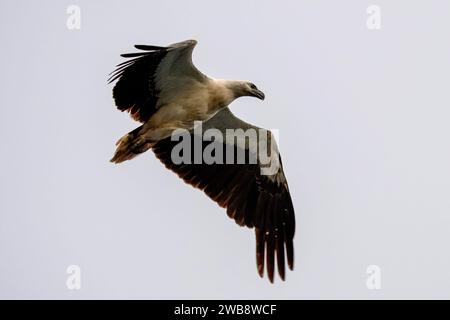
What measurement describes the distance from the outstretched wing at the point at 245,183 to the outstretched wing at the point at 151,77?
0.81m

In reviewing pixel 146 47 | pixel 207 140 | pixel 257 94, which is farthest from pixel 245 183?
pixel 146 47

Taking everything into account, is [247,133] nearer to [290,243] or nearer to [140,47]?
[290,243]

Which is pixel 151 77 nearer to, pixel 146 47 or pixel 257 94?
pixel 146 47

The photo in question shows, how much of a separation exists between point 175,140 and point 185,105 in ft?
2.80

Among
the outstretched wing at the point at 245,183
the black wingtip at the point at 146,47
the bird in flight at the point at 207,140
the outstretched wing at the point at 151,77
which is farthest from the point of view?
the outstretched wing at the point at 245,183

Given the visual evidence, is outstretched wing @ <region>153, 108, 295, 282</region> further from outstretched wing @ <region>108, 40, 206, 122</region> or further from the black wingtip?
the black wingtip

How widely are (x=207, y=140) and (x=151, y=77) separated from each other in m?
1.76

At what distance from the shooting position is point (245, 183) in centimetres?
1248

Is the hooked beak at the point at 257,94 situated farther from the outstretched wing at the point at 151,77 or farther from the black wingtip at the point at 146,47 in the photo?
the black wingtip at the point at 146,47

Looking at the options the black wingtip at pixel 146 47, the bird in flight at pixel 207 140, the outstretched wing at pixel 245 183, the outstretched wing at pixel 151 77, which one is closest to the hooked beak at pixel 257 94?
the bird in flight at pixel 207 140

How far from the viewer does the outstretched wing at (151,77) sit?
10.8 meters

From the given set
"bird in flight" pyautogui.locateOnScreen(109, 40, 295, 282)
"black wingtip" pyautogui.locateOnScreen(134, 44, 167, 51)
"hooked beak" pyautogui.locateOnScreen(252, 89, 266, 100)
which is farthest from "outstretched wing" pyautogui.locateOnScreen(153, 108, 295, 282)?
"black wingtip" pyautogui.locateOnScreen(134, 44, 167, 51)

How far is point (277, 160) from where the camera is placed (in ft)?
40.7

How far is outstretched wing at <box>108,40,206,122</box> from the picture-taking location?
10797 millimetres
